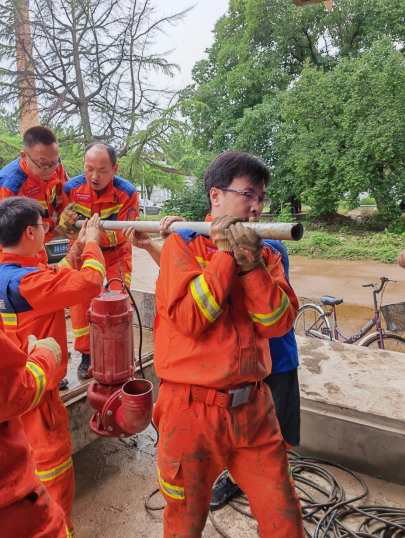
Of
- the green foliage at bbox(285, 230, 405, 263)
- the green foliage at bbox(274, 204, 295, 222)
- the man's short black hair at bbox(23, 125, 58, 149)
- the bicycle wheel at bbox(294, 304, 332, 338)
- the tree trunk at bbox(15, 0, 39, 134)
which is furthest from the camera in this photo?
the green foliage at bbox(274, 204, 295, 222)

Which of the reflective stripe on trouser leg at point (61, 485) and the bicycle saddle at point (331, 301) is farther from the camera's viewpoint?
the bicycle saddle at point (331, 301)

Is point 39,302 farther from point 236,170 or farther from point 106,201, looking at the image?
point 106,201

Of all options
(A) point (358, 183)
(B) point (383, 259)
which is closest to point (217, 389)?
A: (B) point (383, 259)

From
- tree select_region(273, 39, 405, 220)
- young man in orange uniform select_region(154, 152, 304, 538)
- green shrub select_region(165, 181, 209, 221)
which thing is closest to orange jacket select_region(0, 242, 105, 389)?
young man in orange uniform select_region(154, 152, 304, 538)

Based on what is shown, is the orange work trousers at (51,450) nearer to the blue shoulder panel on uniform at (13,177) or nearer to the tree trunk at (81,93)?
the blue shoulder panel on uniform at (13,177)

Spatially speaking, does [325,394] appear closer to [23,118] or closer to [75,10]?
[23,118]

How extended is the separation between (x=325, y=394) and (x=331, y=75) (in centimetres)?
1488

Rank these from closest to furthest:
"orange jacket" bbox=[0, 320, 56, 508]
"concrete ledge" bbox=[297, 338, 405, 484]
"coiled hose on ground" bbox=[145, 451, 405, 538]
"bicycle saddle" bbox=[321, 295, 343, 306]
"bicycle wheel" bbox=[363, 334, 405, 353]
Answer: "orange jacket" bbox=[0, 320, 56, 508], "coiled hose on ground" bbox=[145, 451, 405, 538], "concrete ledge" bbox=[297, 338, 405, 484], "bicycle wheel" bbox=[363, 334, 405, 353], "bicycle saddle" bbox=[321, 295, 343, 306]

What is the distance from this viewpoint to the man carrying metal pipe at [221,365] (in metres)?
1.38

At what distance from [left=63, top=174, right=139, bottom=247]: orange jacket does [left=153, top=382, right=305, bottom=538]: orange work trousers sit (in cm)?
196

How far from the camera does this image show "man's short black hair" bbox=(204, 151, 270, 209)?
153cm

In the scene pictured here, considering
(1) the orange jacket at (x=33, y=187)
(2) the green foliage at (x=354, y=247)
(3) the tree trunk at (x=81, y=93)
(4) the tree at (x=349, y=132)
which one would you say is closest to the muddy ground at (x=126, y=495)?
(1) the orange jacket at (x=33, y=187)

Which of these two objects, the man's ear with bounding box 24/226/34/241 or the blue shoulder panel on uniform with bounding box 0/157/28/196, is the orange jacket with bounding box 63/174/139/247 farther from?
the man's ear with bounding box 24/226/34/241

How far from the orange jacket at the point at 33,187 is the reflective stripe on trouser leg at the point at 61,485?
1.92m
